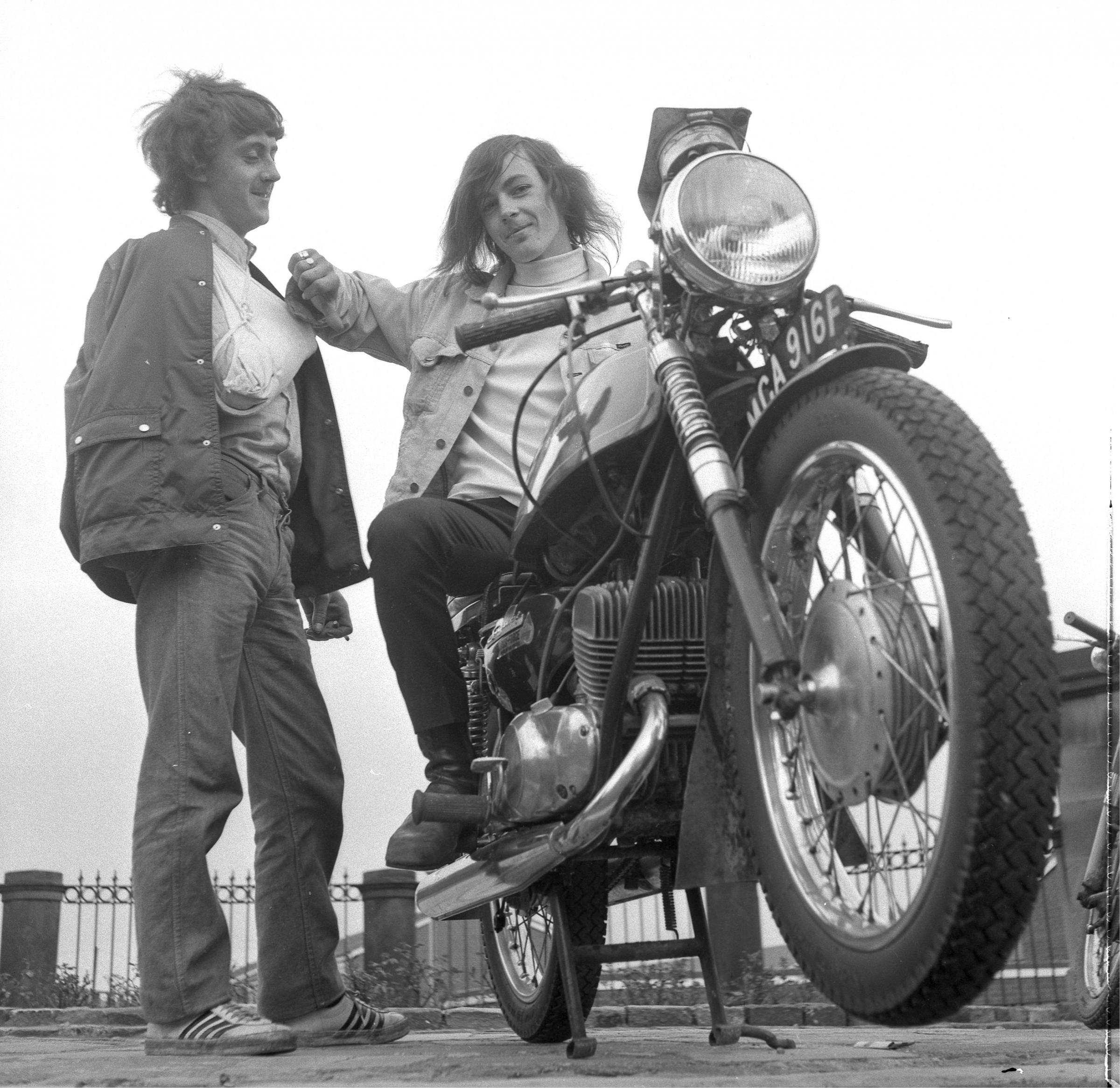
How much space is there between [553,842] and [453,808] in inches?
17.9

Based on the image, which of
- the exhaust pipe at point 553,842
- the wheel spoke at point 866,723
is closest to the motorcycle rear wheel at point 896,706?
the wheel spoke at point 866,723

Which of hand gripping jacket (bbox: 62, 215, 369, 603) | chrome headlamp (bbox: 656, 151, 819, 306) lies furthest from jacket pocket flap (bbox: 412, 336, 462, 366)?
chrome headlamp (bbox: 656, 151, 819, 306)

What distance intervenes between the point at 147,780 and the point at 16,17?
6.54 feet

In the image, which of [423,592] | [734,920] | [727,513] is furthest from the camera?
[734,920]

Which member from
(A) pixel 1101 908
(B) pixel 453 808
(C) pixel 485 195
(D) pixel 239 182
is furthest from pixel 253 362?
(A) pixel 1101 908

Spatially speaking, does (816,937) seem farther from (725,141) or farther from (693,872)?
(725,141)

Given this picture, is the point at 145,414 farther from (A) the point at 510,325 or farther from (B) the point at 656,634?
(B) the point at 656,634

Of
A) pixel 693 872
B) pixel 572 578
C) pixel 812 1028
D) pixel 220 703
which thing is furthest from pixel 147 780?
pixel 812 1028

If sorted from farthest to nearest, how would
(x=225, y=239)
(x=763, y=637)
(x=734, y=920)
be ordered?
1. (x=734, y=920)
2. (x=225, y=239)
3. (x=763, y=637)

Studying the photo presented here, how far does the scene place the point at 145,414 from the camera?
10.7 feet

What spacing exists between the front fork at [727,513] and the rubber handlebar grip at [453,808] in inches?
37.1

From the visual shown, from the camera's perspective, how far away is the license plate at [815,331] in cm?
203

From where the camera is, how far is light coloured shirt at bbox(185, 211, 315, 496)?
3.54 m

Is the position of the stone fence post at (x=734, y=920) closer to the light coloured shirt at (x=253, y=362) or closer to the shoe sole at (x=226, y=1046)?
the light coloured shirt at (x=253, y=362)
